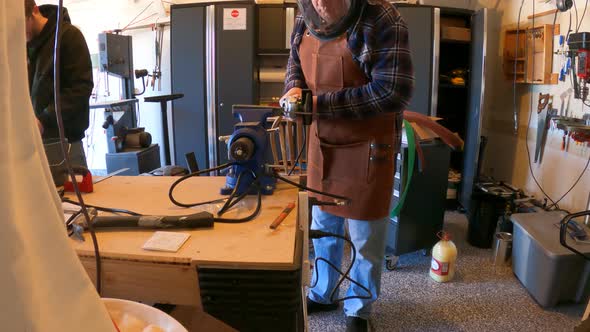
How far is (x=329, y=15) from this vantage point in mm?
1310

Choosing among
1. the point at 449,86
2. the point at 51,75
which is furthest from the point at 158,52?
the point at 449,86

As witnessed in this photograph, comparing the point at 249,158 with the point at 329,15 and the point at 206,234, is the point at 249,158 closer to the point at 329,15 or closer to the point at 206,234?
the point at 206,234

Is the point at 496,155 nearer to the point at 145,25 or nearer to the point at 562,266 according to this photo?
the point at 562,266

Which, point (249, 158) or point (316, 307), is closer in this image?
point (249, 158)

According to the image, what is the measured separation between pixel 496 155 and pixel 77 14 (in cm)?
407

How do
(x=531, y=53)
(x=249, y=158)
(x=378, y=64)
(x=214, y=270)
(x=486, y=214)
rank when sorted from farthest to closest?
(x=531, y=53)
(x=486, y=214)
(x=378, y=64)
(x=249, y=158)
(x=214, y=270)

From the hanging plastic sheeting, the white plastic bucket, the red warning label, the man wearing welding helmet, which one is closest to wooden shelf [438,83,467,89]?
the red warning label

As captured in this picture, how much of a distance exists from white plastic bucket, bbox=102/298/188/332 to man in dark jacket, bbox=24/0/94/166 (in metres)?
1.43

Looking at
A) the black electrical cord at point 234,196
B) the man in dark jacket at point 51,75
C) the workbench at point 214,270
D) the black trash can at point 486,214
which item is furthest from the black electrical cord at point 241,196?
the black trash can at point 486,214

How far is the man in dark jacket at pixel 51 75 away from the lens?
6.13 ft

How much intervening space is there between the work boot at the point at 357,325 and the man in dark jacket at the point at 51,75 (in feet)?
4.47

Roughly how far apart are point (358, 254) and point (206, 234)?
0.83 metres

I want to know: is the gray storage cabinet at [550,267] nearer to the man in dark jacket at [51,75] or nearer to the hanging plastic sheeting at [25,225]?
the hanging plastic sheeting at [25,225]

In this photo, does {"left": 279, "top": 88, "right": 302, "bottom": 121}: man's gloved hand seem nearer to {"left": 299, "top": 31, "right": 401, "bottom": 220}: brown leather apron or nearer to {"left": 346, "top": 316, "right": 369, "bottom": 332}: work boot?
{"left": 299, "top": 31, "right": 401, "bottom": 220}: brown leather apron
